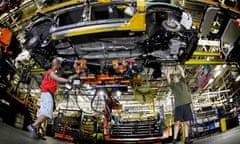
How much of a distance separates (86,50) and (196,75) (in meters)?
1.51

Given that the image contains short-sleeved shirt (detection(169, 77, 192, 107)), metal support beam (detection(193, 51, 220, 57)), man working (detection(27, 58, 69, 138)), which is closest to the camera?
man working (detection(27, 58, 69, 138))

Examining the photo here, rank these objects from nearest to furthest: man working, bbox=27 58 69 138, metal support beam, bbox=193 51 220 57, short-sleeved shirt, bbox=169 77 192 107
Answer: man working, bbox=27 58 69 138 < short-sleeved shirt, bbox=169 77 192 107 < metal support beam, bbox=193 51 220 57

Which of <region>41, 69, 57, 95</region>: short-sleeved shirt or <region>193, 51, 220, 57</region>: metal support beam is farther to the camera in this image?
<region>193, 51, 220, 57</region>: metal support beam

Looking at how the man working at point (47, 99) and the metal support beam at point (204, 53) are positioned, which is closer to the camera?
the man working at point (47, 99)

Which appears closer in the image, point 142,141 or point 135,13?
point 135,13

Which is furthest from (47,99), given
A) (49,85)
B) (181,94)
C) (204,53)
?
(204,53)

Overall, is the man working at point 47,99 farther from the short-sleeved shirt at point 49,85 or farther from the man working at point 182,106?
the man working at point 182,106

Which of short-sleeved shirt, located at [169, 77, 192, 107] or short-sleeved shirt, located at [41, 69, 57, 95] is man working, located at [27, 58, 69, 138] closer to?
short-sleeved shirt, located at [41, 69, 57, 95]

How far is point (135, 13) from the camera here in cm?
204

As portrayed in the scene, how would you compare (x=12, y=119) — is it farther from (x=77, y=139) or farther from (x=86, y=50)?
(x=86, y=50)

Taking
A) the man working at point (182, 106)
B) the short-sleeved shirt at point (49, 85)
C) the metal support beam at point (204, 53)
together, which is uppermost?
the metal support beam at point (204, 53)

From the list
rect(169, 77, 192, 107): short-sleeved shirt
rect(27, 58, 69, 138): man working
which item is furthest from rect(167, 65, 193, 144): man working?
rect(27, 58, 69, 138): man working

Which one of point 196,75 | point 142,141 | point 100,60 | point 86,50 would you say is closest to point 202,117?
point 196,75

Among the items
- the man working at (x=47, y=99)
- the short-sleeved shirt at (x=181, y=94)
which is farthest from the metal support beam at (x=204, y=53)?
the man working at (x=47, y=99)
